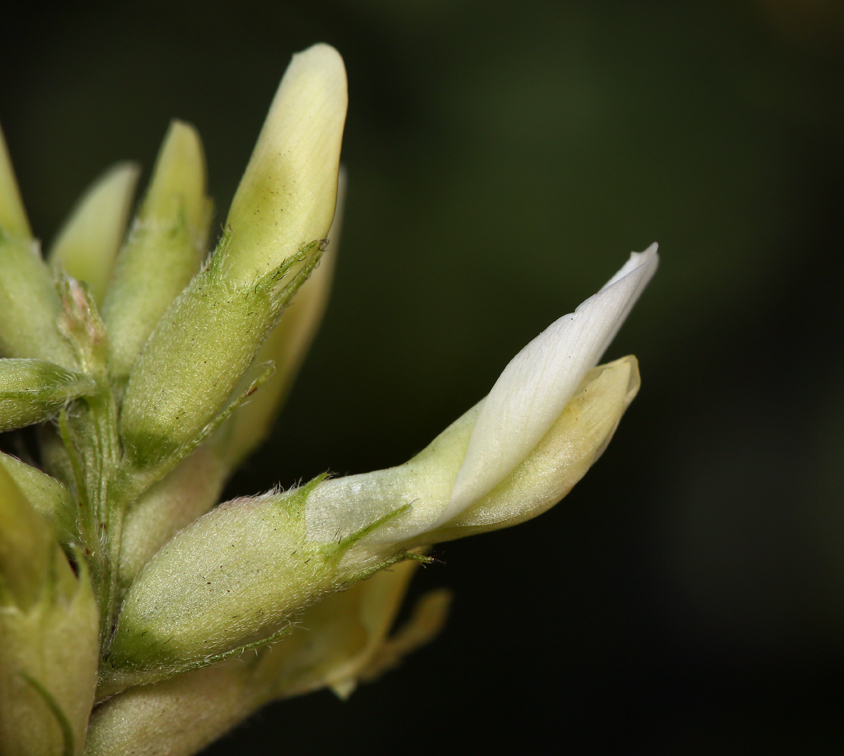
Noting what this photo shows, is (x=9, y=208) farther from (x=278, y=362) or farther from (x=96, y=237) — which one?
(x=278, y=362)

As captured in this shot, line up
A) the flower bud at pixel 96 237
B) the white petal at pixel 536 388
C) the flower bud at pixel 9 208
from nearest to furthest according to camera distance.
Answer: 1. the white petal at pixel 536 388
2. the flower bud at pixel 9 208
3. the flower bud at pixel 96 237

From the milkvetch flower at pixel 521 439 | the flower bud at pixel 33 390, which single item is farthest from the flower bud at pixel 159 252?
the milkvetch flower at pixel 521 439

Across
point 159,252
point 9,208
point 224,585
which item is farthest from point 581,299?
point 224,585

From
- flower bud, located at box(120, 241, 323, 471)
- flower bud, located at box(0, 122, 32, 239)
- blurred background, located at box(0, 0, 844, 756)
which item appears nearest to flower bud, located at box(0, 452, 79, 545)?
flower bud, located at box(120, 241, 323, 471)

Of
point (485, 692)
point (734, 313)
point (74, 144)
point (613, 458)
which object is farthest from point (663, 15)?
point (485, 692)

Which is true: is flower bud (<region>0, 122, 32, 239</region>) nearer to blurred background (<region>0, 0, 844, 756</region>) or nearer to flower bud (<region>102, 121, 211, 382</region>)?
flower bud (<region>102, 121, 211, 382</region>)

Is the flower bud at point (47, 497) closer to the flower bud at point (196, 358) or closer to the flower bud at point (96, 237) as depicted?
the flower bud at point (196, 358)

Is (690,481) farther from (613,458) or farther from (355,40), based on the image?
(355,40)

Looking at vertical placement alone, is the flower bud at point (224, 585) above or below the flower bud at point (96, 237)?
below

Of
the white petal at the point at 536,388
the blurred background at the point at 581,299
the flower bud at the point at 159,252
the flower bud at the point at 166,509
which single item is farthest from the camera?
the blurred background at the point at 581,299
